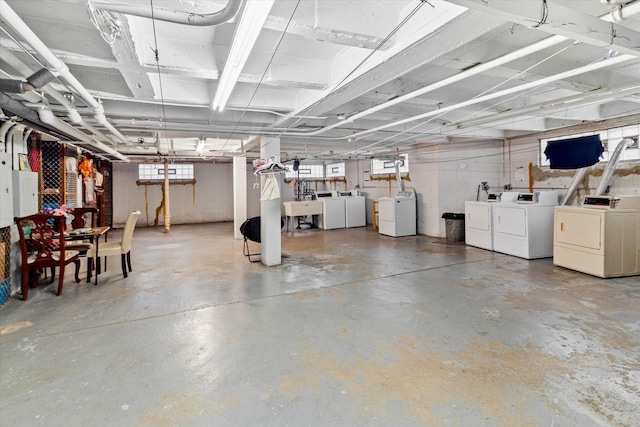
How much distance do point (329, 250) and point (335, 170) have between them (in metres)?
5.89

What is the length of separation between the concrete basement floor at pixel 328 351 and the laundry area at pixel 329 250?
0.02 meters

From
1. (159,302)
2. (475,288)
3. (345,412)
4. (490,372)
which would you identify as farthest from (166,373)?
(475,288)

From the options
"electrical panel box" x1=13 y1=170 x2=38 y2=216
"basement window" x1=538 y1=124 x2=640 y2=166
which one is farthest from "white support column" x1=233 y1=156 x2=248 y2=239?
"basement window" x1=538 y1=124 x2=640 y2=166

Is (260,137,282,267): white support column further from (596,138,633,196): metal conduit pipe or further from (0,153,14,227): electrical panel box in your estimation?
(596,138,633,196): metal conduit pipe

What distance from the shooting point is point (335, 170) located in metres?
11.7

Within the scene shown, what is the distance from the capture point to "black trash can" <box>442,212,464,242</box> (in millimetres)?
6781

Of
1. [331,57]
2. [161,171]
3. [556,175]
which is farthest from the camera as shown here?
[161,171]

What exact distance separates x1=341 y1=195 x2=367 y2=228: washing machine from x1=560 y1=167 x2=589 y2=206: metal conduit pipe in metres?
5.04

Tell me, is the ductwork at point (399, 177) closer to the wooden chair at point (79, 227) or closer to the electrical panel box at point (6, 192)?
the wooden chair at point (79, 227)

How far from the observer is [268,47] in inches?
96.3

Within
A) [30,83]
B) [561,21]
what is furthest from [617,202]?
[30,83]

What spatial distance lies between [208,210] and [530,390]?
10673 mm

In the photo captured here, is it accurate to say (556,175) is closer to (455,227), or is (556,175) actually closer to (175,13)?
(455,227)

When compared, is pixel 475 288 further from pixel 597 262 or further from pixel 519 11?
pixel 519 11
